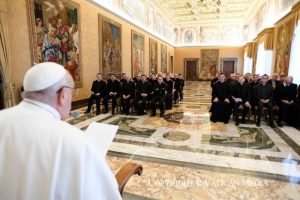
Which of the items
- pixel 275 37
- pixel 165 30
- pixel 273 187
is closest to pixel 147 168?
pixel 273 187

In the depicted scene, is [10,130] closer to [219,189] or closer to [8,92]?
[219,189]

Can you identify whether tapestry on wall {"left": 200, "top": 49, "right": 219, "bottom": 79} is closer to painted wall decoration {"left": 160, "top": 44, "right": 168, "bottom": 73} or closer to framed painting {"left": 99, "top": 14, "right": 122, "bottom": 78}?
painted wall decoration {"left": 160, "top": 44, "right": 168, "bottom": 73}

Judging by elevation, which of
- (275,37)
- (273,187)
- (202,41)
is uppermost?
(202,41)

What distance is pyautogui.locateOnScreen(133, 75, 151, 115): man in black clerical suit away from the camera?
813 cm

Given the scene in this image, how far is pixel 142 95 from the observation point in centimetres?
814

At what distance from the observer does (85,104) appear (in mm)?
9062

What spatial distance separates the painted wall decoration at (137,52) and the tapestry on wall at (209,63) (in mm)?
11817

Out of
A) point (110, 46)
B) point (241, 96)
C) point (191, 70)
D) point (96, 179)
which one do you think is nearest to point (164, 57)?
point (191, 70)

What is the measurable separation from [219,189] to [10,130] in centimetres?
288

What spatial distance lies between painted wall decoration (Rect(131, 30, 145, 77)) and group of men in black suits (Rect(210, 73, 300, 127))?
7318mm

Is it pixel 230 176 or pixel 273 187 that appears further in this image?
pixel 230 176

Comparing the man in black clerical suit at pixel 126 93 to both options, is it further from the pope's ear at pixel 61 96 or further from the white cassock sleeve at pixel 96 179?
the white cassock sleeve at pixel 96 179

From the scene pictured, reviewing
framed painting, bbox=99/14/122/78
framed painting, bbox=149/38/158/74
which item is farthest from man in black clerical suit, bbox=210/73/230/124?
framed painting, bbox=149/38/158/74

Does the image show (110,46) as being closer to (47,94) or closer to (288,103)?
(288,103)
